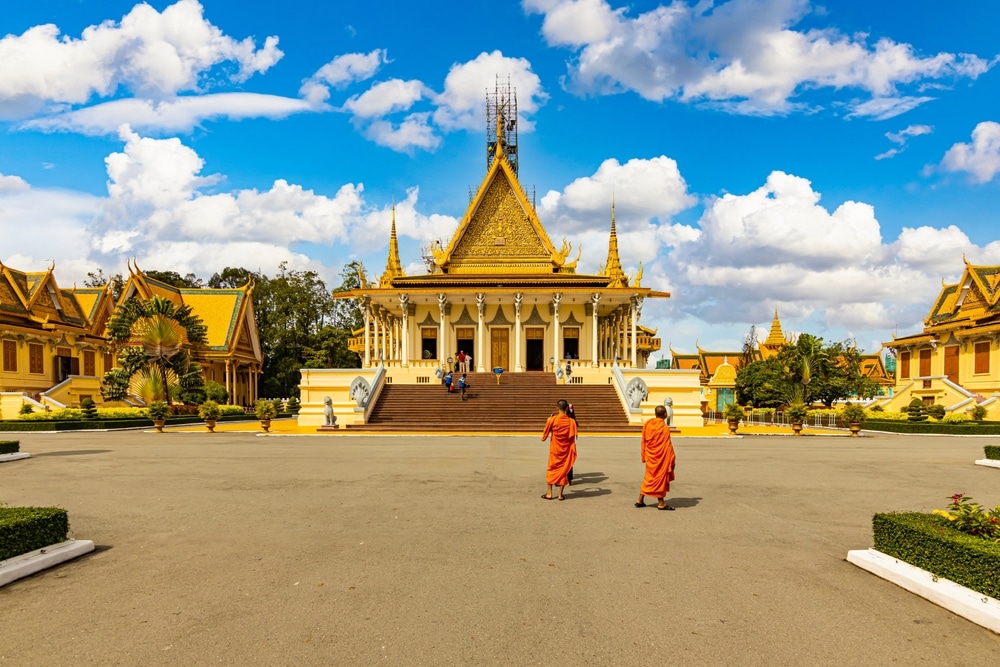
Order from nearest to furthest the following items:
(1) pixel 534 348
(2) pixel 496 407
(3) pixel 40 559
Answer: (3) pixel 40 559
(2) pixel 496 407
(1) pixel 534 348

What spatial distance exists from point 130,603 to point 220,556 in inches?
45.6

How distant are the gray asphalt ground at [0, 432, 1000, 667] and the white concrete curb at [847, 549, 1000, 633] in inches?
4.2

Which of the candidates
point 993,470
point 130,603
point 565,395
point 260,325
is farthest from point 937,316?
point 260,325

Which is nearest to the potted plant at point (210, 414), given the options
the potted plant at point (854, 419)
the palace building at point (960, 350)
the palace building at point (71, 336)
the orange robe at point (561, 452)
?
the palace building at point (71, 336)

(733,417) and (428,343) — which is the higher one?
(428,343)

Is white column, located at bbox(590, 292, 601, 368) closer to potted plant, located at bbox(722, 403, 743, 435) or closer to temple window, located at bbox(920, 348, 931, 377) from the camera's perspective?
potted plant, located at bbox(722, 403, 743, 435)

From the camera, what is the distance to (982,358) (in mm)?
32312

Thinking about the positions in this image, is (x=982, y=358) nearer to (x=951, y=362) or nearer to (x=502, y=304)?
(x=951, y=362)

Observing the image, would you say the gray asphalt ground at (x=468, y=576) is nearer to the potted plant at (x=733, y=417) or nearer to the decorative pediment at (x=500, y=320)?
the potted plant at (x=733, y=417)

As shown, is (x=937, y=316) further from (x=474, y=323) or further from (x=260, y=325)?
(x=260, y=325)

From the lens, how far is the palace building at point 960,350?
31.2m

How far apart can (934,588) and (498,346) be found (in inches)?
1154

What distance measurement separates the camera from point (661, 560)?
5523mm

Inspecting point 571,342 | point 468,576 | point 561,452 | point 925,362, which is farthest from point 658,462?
point 925,362
